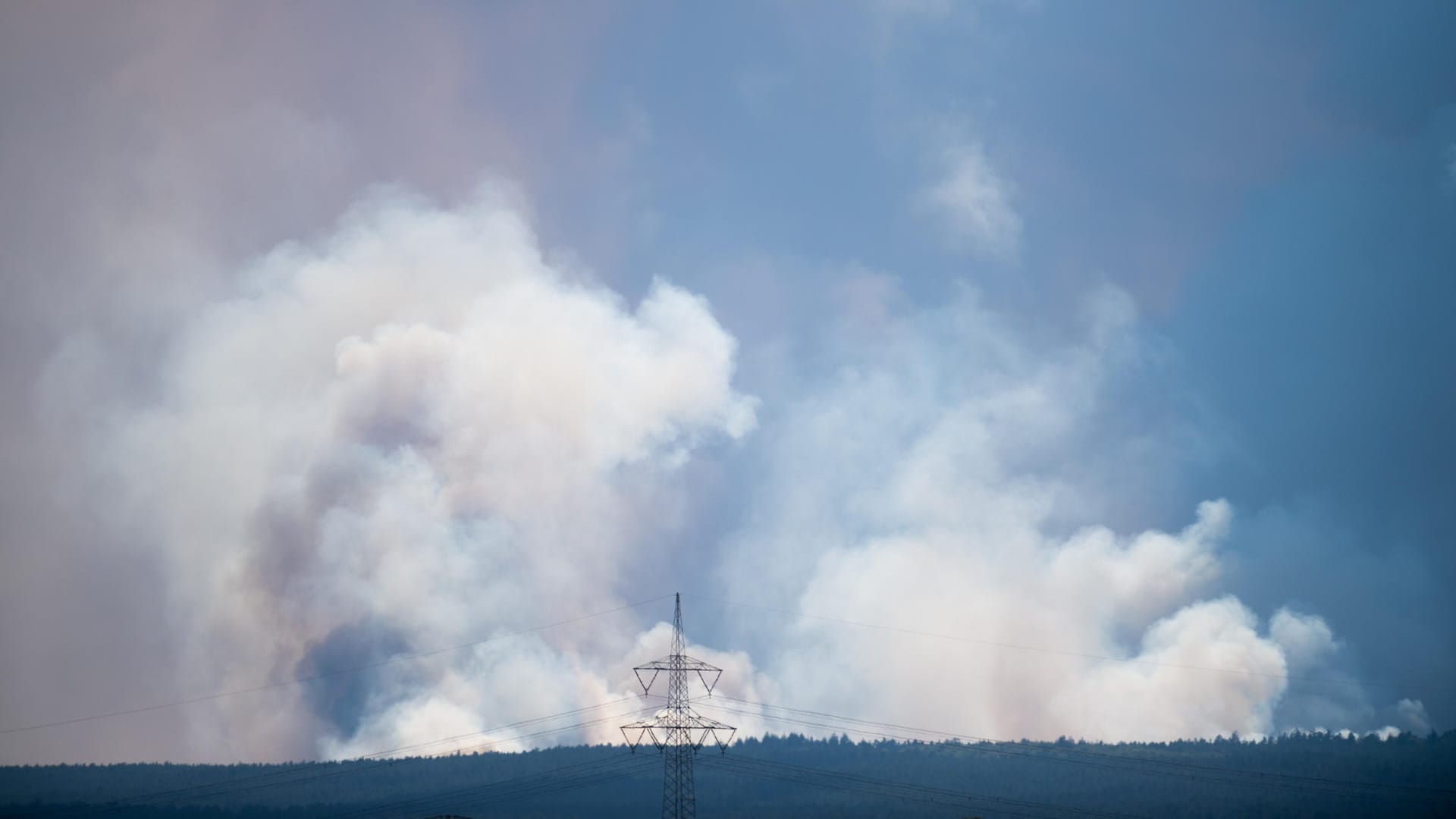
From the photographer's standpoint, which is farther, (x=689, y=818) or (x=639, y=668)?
(x=689, y=818)

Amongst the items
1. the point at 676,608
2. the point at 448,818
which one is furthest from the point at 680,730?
the point at 448,818

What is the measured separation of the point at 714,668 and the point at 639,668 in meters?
6.85

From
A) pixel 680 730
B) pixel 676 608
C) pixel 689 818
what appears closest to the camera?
pixel 680 730

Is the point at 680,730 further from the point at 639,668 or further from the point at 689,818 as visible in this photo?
the point at 689,818

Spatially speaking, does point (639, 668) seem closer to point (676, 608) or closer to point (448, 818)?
point (676, 608)

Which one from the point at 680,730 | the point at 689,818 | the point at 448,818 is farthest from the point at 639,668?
the point at 689,818

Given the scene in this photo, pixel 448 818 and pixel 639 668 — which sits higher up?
pixel 639 668

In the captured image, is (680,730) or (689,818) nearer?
(680,730)

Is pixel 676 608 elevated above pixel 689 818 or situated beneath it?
elevated above

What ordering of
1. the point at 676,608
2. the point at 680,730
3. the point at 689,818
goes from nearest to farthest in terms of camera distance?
the point at 680,730 < the point at 676,608 < the point at 689,818

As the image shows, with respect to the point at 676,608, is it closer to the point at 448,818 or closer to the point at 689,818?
the point at 448,818

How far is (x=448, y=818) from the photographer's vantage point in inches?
4596

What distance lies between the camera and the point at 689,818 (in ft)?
631

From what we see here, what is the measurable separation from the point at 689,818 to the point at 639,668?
96.1 meters
